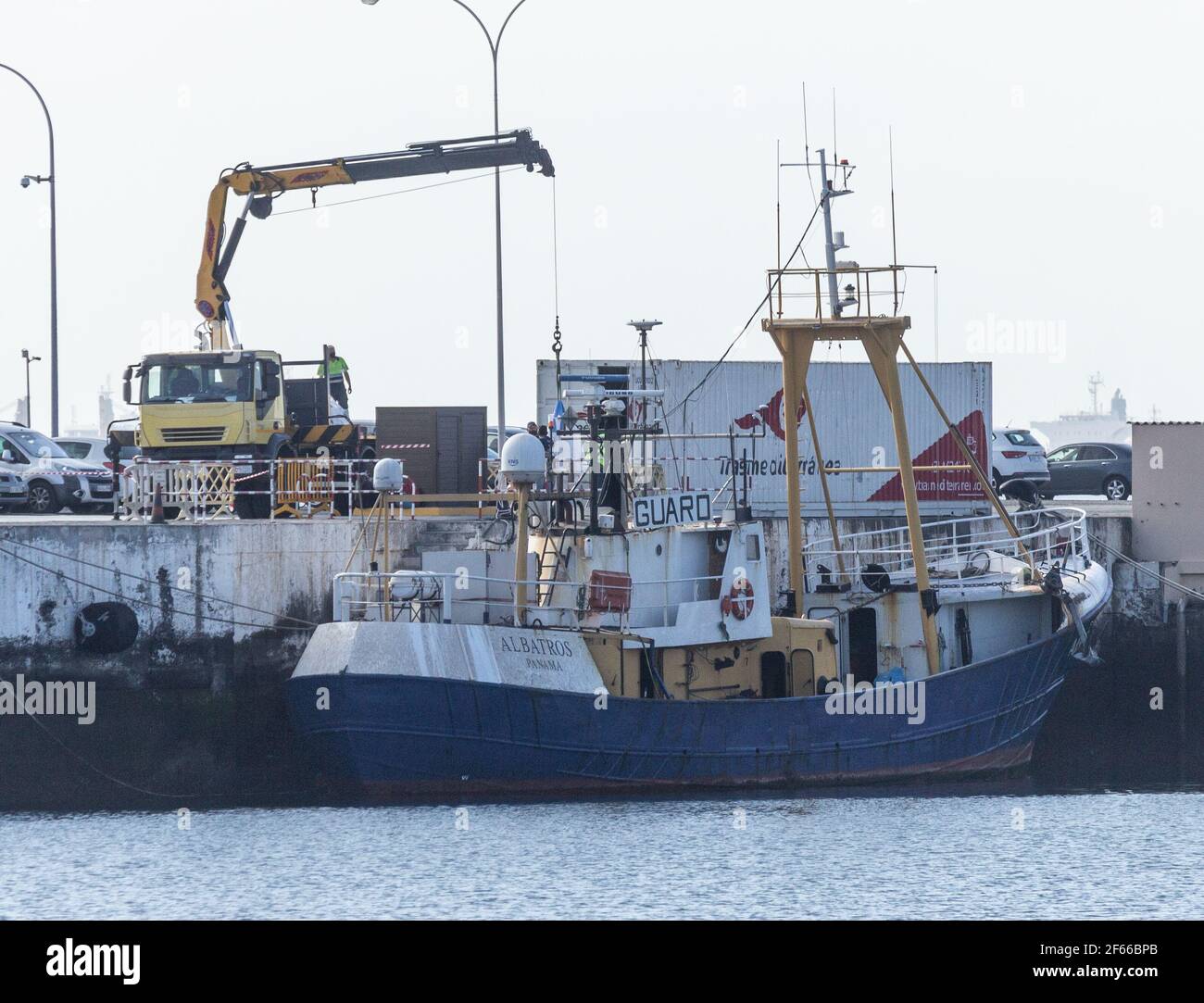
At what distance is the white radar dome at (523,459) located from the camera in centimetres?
2348

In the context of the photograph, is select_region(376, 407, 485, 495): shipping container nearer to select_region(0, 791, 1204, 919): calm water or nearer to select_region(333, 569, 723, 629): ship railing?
select_region(333, 569, 723, 629): ship railing

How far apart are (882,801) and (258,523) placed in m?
8.89

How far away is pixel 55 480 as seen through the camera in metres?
33.4

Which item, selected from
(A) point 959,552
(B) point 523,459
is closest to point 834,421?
(A) point 959,552

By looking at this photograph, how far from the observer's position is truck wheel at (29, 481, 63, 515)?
33375 millimetres

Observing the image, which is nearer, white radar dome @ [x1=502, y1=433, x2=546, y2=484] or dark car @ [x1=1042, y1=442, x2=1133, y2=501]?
white radar dome @ [x1=502, y1=433, x2=546, y2=484]

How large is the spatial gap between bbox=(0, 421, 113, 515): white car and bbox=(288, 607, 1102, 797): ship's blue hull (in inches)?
454

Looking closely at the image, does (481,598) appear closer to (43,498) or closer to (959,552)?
(959,552)

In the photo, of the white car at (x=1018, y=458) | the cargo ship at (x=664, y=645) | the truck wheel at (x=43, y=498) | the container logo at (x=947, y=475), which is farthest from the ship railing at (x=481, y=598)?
the white car at (x=1018, y=458)

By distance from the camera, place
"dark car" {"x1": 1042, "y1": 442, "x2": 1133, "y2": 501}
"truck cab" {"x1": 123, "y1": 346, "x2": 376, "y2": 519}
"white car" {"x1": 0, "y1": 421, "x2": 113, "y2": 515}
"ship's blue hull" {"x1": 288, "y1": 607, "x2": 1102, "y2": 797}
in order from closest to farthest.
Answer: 1. "ship's blue hull" {"x1": 288, "y1": 607, "x2": 1102, "y2": 797}
2. "truck cab" {"x1": 123, "y1": 346, "x2": 376, "y2": 519}
3. "white car" {"x1": 0, "y1": 421, "x2": 113, "y2": 515}
4. "dark car" {"x1": 1042, "y1": 442, "x2": 1133, "y2": 501}

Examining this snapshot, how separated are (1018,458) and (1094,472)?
2283 millimetres

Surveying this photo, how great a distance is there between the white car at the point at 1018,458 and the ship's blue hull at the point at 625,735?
481 inches

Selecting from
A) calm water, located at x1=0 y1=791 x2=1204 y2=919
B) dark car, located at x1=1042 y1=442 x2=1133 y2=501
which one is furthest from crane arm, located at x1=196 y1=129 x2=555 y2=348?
dark car, located at x1=1042 y1=442 x2=1133 y2=501
